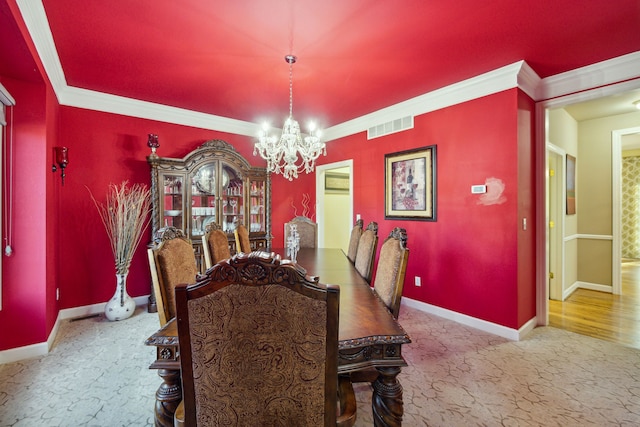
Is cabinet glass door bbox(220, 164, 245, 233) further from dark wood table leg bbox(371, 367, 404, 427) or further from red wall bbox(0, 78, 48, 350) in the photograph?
dark wood table leg bbox(371, 367, 404, 427)

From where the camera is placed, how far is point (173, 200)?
3736 millimetres

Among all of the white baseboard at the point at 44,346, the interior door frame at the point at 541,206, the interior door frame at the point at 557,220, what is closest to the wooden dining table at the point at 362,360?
the white baseboard at the point at 44,346

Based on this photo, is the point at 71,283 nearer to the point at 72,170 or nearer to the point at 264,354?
the point at 72,170

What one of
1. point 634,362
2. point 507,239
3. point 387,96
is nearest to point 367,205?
point 387,96

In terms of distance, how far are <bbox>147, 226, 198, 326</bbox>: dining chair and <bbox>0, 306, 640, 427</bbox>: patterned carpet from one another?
2.79ft

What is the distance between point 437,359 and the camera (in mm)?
2436

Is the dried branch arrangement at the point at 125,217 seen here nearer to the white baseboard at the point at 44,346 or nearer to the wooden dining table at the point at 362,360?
the white baseboard at the point at 44,346

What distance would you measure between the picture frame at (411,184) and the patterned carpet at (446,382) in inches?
57.0

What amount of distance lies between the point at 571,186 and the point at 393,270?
14.1ft

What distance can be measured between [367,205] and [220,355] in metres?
3.67

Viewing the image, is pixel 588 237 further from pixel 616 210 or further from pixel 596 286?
pixel 596 286

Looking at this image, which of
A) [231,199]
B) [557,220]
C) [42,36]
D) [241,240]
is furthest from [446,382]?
[42,36]

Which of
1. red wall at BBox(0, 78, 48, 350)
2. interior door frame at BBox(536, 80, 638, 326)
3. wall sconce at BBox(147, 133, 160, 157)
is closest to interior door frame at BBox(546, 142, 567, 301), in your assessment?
interior door frame at BBox(536, 80, 638, 326)

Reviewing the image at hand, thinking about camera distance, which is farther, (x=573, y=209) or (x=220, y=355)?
(x=573, y=209)
